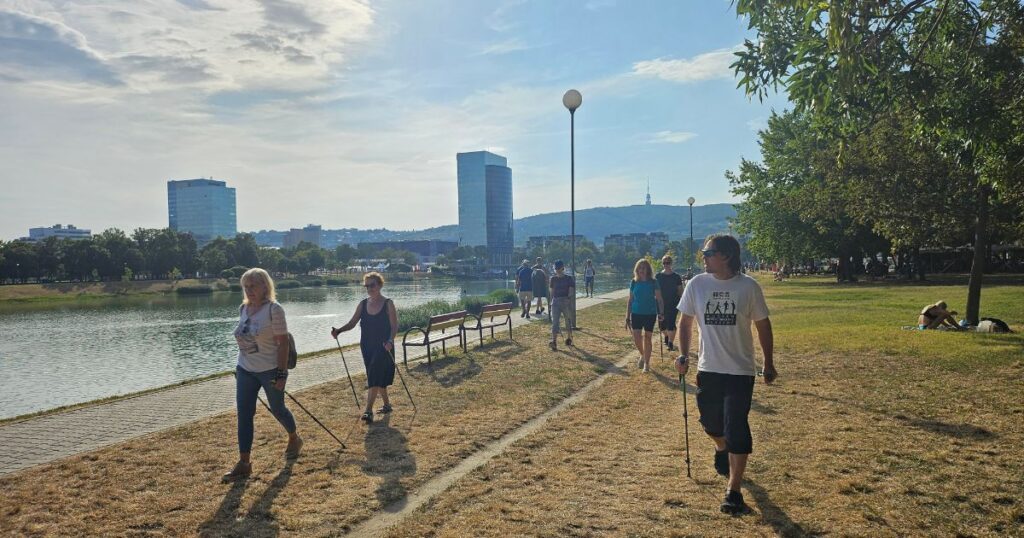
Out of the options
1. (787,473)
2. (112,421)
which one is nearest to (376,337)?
(112,421)

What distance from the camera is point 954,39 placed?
27.8 ft

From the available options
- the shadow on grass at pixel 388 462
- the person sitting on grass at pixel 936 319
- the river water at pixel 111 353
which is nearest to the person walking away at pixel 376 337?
the shadow on grass at pixel 388 462

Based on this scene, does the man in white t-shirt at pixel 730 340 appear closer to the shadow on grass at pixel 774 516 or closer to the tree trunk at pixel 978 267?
the shadow on grass at pixel 774 516

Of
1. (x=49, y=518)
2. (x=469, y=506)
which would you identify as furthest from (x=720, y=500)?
(x=49, y=518)

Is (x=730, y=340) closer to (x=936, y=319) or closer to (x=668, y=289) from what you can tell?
(x=668, y=289)

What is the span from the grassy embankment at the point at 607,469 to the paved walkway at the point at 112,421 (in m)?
0.57

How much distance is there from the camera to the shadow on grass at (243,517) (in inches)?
187

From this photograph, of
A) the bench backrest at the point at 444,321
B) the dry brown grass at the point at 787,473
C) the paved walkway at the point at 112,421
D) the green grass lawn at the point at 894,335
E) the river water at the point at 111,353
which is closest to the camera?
the dry brown grass at the point at 787,473

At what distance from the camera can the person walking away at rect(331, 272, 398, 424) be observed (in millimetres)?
8156

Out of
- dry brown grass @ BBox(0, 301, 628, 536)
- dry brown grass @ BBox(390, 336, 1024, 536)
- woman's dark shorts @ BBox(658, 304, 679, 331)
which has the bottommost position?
dry brown grass @ BBox(0, 301, 628, 536)

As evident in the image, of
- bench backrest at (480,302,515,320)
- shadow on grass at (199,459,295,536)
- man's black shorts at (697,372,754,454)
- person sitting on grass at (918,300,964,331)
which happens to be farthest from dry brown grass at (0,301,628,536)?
person sitting on grass at (918,300,964,331)

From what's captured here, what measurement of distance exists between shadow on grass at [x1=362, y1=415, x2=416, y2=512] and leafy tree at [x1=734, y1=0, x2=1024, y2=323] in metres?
5.00

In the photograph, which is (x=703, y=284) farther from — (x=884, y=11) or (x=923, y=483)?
(x=884, y=11)

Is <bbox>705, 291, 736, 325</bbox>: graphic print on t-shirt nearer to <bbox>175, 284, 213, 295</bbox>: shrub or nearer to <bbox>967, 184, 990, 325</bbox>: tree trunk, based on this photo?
<bbox>967, 184, 990, 325</bbox>: tree trunk
